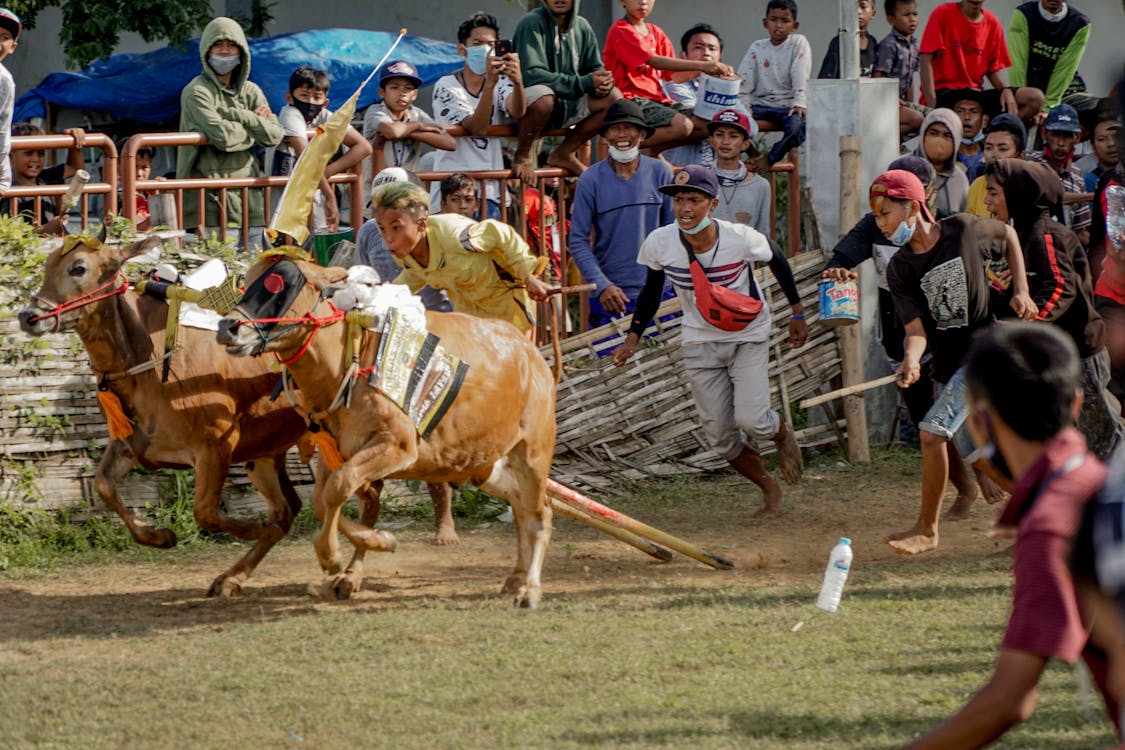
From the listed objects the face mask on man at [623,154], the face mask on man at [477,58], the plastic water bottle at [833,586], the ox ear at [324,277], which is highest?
the face mask on man at [477,58]

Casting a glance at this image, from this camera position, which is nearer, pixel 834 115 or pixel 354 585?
pixel 354 585

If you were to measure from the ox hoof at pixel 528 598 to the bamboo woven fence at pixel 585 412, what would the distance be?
2.91 meters

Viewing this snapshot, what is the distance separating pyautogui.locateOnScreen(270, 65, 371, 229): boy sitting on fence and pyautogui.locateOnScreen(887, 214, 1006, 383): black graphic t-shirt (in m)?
4.19

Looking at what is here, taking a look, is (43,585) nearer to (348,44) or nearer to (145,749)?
(145,749)

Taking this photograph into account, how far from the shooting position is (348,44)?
1677 cm

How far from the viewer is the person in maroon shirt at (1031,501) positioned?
3.44 meters

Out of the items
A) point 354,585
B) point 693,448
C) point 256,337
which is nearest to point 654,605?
point 354,585

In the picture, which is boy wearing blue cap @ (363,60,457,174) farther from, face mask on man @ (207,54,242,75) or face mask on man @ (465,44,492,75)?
face mask on man @ (207,54,242,75)

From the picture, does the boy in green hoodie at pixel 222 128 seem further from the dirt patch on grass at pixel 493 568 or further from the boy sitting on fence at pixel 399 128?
the dirt patch on grass at pixel 493 568

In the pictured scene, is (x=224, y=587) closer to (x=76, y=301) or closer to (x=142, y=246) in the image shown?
(x=76, y=301)

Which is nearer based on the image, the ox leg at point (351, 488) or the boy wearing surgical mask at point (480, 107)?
the ox leg at point (351, 488)

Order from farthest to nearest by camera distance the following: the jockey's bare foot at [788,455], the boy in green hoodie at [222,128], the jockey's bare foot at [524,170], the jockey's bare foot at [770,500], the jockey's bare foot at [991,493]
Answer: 1. the jockey's bare foot at [524,170]
2. the jockey's bare foot at [788,455]
3. the boy in green hoodie at [222,128]
4. the jockey's bare foot at [770,500]
5. the jockey's bare foot at [991,493]

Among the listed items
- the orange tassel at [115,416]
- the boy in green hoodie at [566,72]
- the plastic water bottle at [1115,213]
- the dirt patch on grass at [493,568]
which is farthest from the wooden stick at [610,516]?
the boy in green hoodie at [566,72]

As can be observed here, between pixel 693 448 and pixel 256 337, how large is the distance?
5.44 meters
